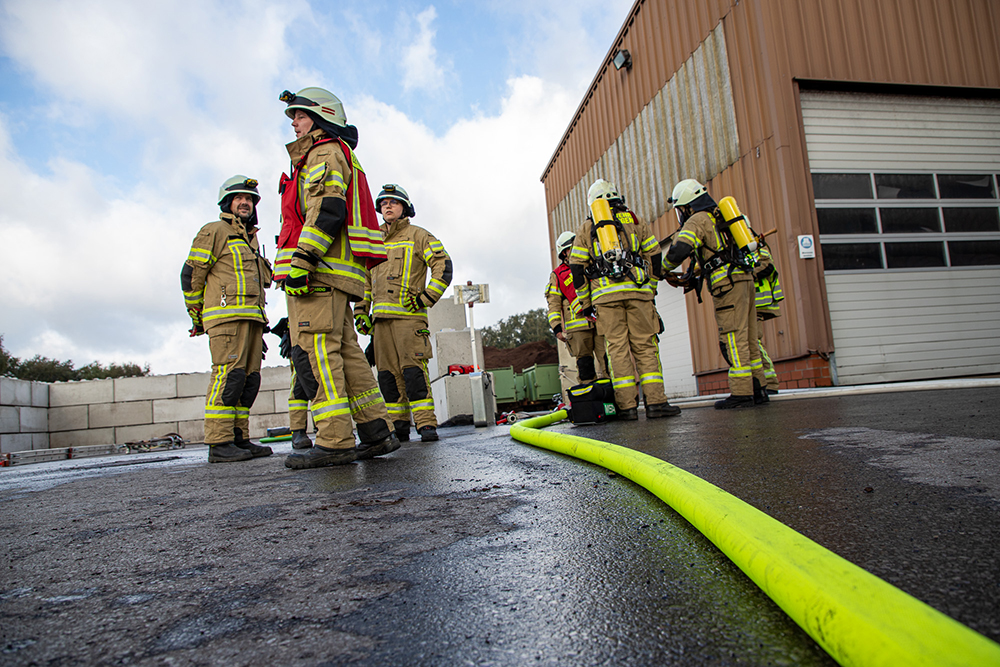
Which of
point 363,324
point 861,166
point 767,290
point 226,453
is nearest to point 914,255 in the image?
point 861,166

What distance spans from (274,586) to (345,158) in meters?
2.82

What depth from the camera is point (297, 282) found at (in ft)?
10.5

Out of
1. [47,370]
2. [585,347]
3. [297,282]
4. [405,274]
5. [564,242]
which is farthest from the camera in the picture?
[47,370]

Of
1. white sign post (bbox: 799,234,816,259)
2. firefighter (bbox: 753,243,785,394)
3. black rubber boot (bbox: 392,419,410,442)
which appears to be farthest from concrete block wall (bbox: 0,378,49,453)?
white sign post (bbox: 799,234,816,259)

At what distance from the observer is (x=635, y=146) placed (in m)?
11.5

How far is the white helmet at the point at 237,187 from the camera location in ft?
17.1

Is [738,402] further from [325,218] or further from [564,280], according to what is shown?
[325,218]

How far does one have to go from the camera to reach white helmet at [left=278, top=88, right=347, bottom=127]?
352cm

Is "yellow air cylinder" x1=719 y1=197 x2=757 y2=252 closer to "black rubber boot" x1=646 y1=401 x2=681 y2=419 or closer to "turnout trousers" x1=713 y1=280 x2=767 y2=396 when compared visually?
"turnout trousers" x1=713 y1=280 x2=767 y2=396

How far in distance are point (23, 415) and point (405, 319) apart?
34.1 feet

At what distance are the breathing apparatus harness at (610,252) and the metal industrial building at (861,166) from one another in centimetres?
366

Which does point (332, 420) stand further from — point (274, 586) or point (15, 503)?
point (274, 586)

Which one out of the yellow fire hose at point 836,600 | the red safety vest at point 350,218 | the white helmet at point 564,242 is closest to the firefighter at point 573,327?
the white helmet at point 564,242

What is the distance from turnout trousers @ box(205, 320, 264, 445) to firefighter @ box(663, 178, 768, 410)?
3.99 meters
